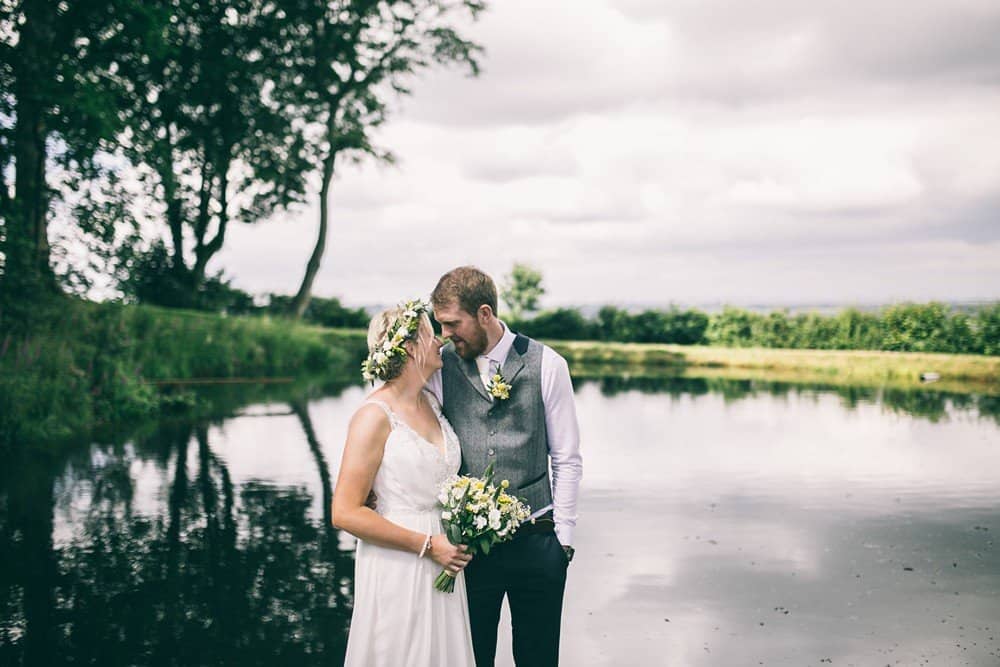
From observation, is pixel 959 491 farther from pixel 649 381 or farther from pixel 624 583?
pixel 649 381

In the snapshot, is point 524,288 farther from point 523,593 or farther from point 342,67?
point 523,593

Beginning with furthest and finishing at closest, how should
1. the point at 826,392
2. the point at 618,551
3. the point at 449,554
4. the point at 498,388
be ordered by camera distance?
1. the point at 826,392
2. the point at 618,551
3. the point at 498,388
4. the point at 449,554

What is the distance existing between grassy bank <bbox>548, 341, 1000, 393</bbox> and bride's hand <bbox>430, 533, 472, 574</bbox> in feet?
71.1

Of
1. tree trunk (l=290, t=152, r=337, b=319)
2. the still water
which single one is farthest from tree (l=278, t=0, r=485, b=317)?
the still water

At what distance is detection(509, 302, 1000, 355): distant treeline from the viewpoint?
88.8ft

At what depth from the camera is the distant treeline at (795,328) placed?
27069 millimetres

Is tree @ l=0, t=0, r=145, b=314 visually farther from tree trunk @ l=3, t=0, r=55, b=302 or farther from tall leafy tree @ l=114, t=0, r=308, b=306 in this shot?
tall leafy tree @ l=114, t=0, r=308, b=306

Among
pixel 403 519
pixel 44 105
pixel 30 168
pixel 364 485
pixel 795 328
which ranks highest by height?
pixel 44 105

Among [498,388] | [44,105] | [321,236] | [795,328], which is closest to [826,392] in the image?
[795,328]

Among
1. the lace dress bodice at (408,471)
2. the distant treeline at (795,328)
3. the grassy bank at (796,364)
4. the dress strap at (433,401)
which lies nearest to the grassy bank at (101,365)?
the dress strap at (433,401)

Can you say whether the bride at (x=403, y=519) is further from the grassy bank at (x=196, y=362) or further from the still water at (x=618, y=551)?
the grassy bank at (x=196, y=362)

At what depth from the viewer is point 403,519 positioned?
337cm

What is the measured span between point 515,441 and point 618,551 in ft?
13.0

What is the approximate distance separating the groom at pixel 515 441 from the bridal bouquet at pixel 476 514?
179 mm
